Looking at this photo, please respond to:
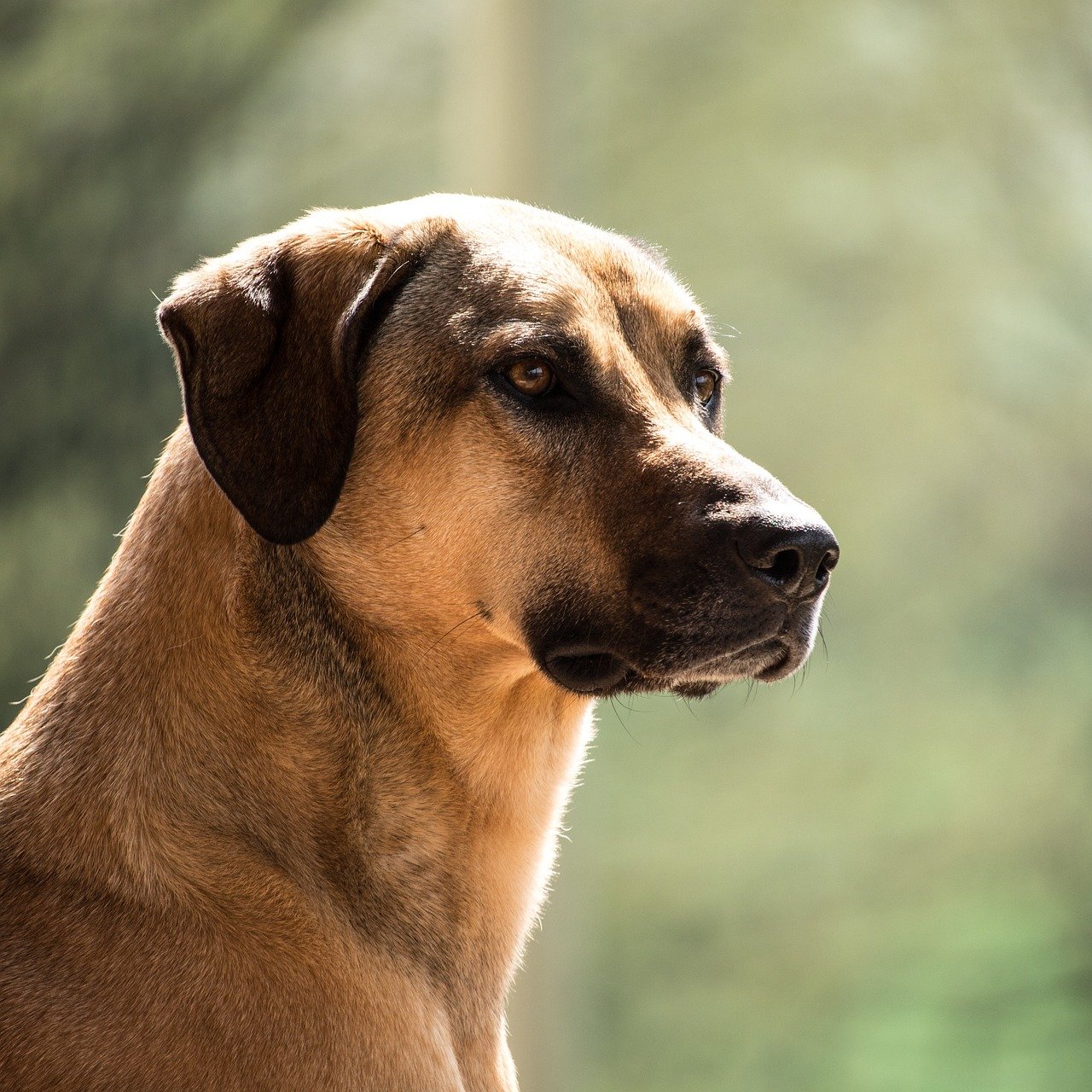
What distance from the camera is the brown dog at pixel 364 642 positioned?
81.8 inches

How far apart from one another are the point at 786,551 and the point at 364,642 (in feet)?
2.35

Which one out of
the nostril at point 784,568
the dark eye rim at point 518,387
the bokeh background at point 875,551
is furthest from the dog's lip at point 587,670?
the bokeh background at point 875,551

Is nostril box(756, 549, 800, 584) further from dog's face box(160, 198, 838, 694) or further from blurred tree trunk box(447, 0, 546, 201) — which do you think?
blurred tree trunk box(447, 0, 546, 201)

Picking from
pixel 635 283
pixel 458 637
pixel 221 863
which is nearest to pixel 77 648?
pixel 221 863

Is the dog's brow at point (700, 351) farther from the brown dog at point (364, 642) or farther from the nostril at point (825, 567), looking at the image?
the nostril at point (825, 567)

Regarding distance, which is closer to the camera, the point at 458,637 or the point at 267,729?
the point at 267,729

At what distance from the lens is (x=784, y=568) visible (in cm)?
220

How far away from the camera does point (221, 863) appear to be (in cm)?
212

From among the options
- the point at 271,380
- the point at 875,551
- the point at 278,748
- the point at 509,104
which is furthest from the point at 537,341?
the point at 875,551

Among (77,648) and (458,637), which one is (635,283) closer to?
(458,637)

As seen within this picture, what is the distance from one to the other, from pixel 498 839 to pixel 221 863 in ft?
1.66

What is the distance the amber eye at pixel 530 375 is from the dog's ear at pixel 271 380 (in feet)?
0.90

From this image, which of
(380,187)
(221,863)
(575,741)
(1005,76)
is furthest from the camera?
(1005,76)

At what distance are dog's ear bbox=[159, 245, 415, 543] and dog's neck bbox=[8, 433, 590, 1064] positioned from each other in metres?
0.11
